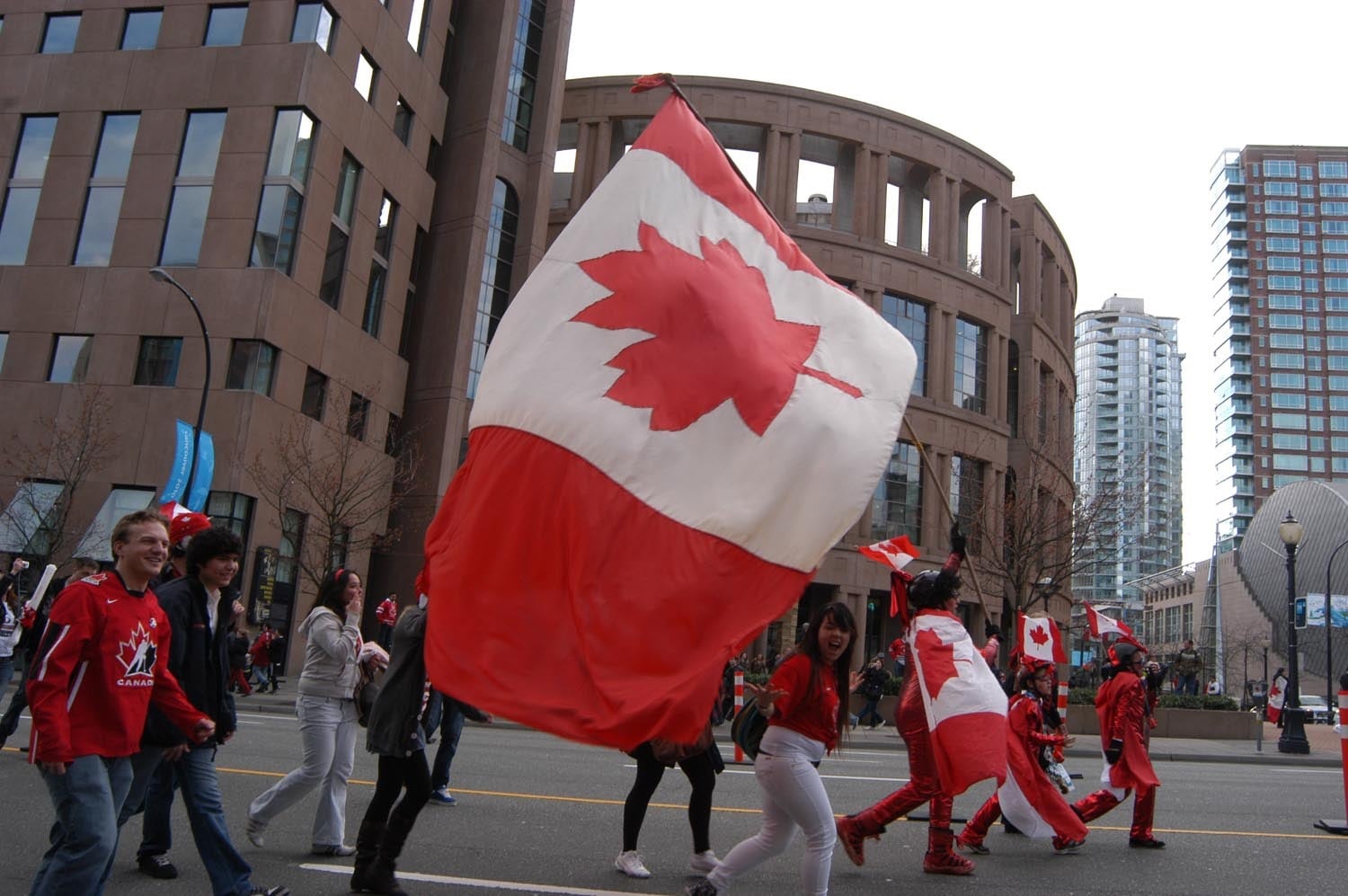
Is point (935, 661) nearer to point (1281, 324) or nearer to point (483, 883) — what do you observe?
point (483, 883)

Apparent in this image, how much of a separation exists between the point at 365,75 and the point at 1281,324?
13823 centimetres

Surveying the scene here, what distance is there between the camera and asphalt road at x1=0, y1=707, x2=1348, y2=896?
6.62 metres

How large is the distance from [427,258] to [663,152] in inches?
1313

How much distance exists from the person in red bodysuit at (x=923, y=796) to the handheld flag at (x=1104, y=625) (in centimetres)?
301

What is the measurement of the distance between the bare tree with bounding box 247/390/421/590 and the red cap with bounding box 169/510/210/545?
64.6ft

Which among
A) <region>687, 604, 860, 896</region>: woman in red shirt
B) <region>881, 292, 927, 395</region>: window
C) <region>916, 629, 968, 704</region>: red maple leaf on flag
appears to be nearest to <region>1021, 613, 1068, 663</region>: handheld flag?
<region>916, 629, 968, 704</region>: red maple leaf on flag

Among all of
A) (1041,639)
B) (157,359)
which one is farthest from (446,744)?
(157,359)

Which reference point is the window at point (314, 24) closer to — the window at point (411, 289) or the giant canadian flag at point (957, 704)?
the window at point (411, 289)

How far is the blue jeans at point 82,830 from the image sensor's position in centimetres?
448

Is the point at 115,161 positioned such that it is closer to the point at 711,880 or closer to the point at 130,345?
the point at 130,345

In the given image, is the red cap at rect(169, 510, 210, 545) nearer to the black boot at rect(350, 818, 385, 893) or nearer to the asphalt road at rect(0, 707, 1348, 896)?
the asphalt road at rect(0, 707, 1348, 896)

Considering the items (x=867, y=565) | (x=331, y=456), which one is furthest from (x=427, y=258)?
(x=867, y=565)

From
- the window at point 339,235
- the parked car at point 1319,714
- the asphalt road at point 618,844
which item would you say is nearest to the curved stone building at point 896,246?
the window at point 339,235

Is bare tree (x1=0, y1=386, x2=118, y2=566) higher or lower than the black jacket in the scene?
higher
